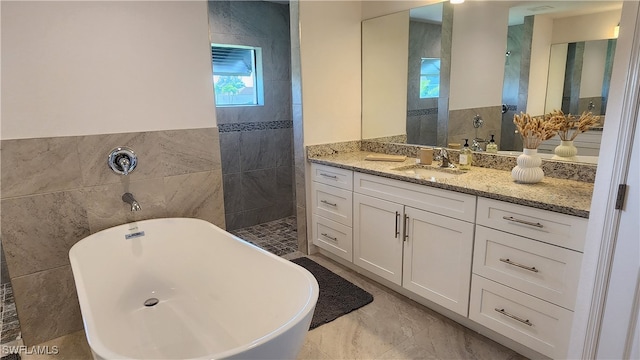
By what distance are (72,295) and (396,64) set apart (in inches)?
113

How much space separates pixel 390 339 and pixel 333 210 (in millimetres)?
1111

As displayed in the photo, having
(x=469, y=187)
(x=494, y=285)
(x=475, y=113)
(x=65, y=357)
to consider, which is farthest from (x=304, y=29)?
(x=65, y=357)

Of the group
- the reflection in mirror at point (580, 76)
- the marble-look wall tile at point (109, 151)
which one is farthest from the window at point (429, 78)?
the marble-look wall tile at point (109, 151)

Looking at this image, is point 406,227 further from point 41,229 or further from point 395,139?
point 41,229

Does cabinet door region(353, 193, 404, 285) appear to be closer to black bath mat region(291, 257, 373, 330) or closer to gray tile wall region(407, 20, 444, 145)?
black bath mat region(291, 257, 373, 330)

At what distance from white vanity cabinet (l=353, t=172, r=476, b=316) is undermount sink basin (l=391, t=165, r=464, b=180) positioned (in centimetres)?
12

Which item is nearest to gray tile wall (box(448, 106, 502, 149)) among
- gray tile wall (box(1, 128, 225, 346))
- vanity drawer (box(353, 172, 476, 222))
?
vanity drawer (box(353, 172, 476, 222))

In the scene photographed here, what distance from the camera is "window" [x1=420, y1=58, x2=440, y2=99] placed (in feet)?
9.43

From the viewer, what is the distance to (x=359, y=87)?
3.35m

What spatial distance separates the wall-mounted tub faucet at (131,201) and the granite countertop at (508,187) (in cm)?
141

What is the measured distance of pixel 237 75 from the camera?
12.7 ft

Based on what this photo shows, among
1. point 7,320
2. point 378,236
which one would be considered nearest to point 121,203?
point 7,320

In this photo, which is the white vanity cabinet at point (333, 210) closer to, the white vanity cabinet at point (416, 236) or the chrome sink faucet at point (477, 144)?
the white vanity cabinet at point (416, 236)

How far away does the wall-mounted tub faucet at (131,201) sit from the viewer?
227 cm
